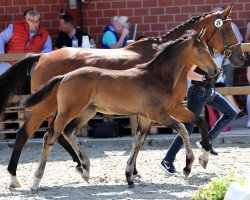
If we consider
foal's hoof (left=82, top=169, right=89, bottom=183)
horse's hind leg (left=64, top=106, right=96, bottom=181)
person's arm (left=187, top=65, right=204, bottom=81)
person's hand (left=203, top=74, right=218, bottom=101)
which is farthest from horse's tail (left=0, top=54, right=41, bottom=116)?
person's hand (left=203, top=74, right=218, bottom=101)

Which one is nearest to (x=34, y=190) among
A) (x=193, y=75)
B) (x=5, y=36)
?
(x=193, y=75)

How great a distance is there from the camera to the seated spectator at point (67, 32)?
12.9 meters

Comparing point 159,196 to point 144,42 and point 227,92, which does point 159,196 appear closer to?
point 144,42

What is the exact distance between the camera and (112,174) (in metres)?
9.81

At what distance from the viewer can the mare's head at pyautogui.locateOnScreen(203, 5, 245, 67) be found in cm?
994

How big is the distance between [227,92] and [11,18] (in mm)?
3880

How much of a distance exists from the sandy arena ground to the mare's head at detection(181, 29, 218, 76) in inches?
A: 49.0

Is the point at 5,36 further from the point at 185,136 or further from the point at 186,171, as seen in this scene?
the point at 185,136

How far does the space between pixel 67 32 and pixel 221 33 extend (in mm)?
3652

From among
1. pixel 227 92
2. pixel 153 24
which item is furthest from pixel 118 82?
pixel 153 24

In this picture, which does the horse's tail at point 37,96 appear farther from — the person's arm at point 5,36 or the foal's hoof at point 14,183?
the person's arm at point 5,36

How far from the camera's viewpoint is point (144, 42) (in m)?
9.52

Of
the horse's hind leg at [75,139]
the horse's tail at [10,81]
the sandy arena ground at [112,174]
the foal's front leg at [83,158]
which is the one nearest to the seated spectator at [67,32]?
the sandy arena ground at [112,174]

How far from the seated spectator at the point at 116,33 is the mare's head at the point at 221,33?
9.52 feet
